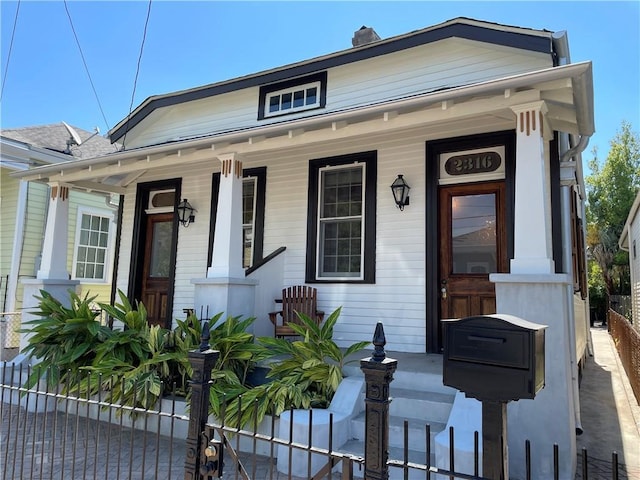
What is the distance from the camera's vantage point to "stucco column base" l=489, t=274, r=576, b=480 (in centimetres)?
340

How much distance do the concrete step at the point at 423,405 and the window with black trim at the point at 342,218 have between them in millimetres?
2298

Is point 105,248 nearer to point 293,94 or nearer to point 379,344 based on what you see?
point 293,94

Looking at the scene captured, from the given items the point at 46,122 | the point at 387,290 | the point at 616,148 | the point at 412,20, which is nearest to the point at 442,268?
the point at 387,290

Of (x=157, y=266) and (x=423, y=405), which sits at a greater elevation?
(x=157, y=266)

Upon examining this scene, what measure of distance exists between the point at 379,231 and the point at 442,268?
3.33 feet

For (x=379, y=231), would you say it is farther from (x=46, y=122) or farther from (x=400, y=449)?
(x=46, y=122)

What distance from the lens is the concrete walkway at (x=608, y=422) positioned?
12.1 feet

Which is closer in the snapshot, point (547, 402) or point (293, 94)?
point (547, 402)

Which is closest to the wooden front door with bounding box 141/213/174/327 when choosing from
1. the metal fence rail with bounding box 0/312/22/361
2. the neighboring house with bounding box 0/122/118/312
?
the neighboring house with bounding box 0/122/118/312

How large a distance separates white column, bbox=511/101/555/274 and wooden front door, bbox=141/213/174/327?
6.22 metres

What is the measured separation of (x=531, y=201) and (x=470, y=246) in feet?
6.23

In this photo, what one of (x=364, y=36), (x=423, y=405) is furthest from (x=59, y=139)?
(x=423, y=405)

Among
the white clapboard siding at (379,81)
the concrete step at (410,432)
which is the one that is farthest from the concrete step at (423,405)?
the white clapboard siding at (379,81)

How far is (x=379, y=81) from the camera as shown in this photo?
7156mm
